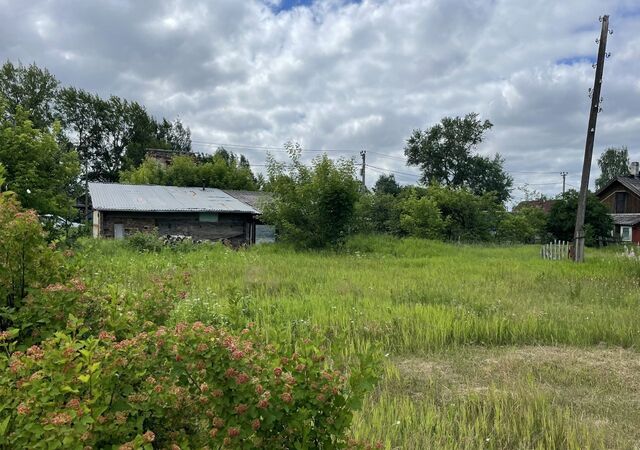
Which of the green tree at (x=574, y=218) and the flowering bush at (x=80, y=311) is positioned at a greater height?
the green tree at (x=574, y=218)

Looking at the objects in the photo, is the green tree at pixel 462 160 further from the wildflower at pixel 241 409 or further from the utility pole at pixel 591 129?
the wildflower at pixel 241 409

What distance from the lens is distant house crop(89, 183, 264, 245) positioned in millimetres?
22812

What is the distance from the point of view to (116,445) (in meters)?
1.54

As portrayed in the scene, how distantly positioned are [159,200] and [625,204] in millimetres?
40275

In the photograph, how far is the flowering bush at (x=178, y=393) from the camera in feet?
4.81

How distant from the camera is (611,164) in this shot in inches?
2368

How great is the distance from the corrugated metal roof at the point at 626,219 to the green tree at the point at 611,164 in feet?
75.1

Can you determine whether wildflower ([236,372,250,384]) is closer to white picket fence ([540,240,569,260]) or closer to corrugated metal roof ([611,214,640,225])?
white picket fence ([540,240,569,260])

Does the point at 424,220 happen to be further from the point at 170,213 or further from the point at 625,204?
the point at 625,204

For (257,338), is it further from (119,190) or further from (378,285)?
(119,190)

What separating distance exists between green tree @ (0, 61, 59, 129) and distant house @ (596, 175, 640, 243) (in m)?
53.4

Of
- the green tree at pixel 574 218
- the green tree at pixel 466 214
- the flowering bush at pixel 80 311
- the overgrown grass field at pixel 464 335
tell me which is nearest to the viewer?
the flowering bush at pixel 80 311

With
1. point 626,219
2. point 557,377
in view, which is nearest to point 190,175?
point 557,377

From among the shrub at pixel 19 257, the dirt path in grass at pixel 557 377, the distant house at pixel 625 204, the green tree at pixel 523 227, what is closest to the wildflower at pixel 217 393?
the shrub at pixel 19 257
